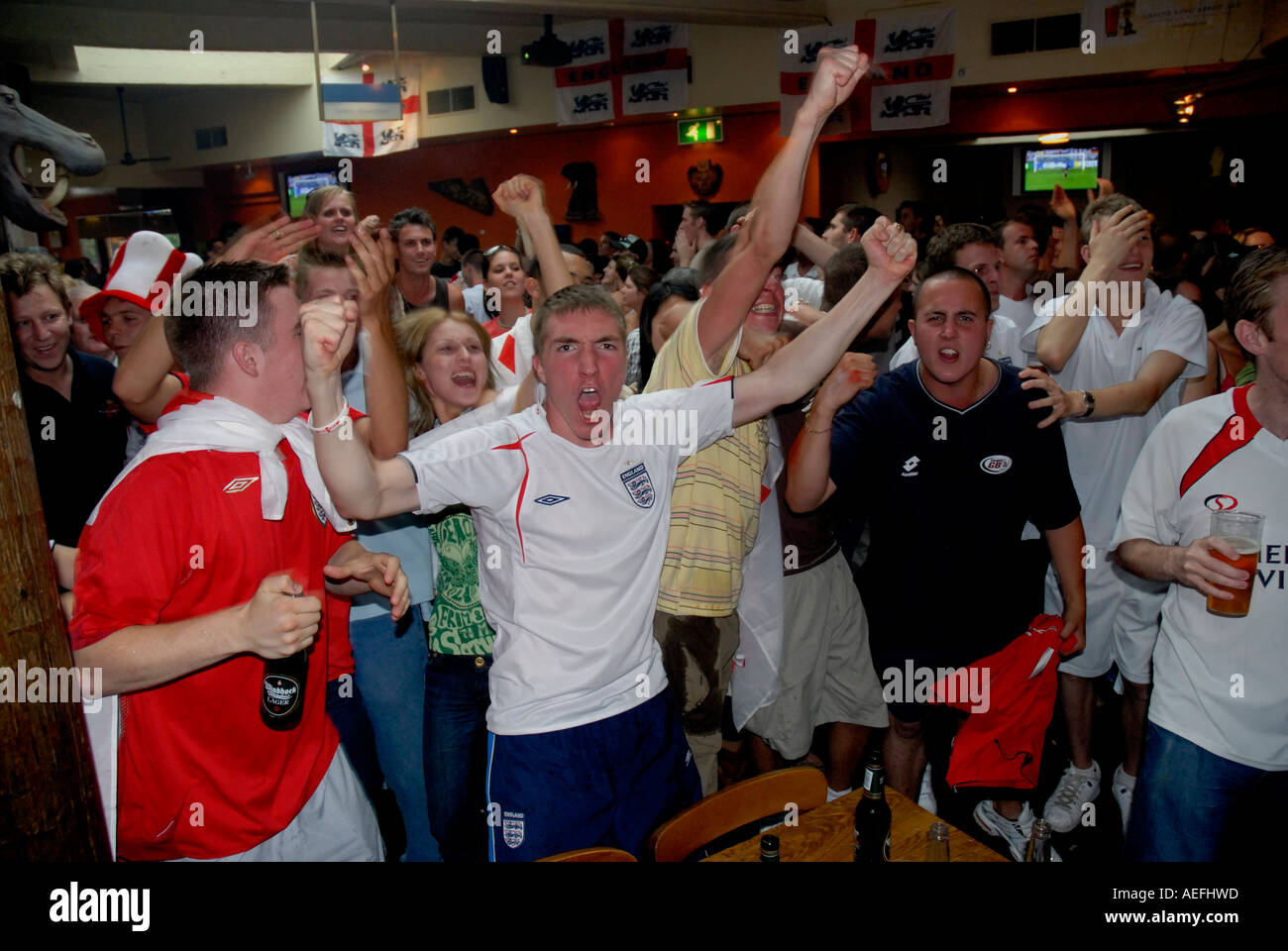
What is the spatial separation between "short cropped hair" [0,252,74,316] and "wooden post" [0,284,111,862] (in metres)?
2.14

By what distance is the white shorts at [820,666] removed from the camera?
3.03 m

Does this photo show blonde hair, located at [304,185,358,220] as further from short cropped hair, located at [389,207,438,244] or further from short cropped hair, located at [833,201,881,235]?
short cropped hair, located at [833,201,881,235]

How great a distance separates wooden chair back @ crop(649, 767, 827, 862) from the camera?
1.94 meters

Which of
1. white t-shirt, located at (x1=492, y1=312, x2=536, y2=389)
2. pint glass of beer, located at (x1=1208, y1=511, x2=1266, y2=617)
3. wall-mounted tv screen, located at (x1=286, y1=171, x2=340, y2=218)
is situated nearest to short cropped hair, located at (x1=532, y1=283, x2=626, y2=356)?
white t-shirt, located at (x1=492, y1=312, x2=536, y2=389)

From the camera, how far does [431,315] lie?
291 centimetres

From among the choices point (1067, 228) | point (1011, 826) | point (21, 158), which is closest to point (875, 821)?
point (1011, 826)

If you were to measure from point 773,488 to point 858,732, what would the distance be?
0.92 metres

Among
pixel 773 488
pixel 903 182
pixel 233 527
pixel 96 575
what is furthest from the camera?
pixel 903 182

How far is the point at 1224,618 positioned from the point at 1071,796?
59.2 inches

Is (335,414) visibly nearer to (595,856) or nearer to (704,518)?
(595,856)

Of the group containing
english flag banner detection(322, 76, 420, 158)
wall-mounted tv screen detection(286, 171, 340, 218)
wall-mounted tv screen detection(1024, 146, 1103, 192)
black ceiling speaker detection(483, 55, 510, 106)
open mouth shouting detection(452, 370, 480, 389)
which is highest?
black ceiling speaker detection(483, 55, 510, 106)

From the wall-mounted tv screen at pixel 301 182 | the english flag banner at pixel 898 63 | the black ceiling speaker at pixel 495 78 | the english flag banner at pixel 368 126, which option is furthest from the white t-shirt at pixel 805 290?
the wall-mounted tv screen at pixel 301 182

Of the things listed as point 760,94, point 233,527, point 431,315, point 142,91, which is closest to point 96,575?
point 233,527

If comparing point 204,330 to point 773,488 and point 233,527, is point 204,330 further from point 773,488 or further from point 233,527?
point 773,488
